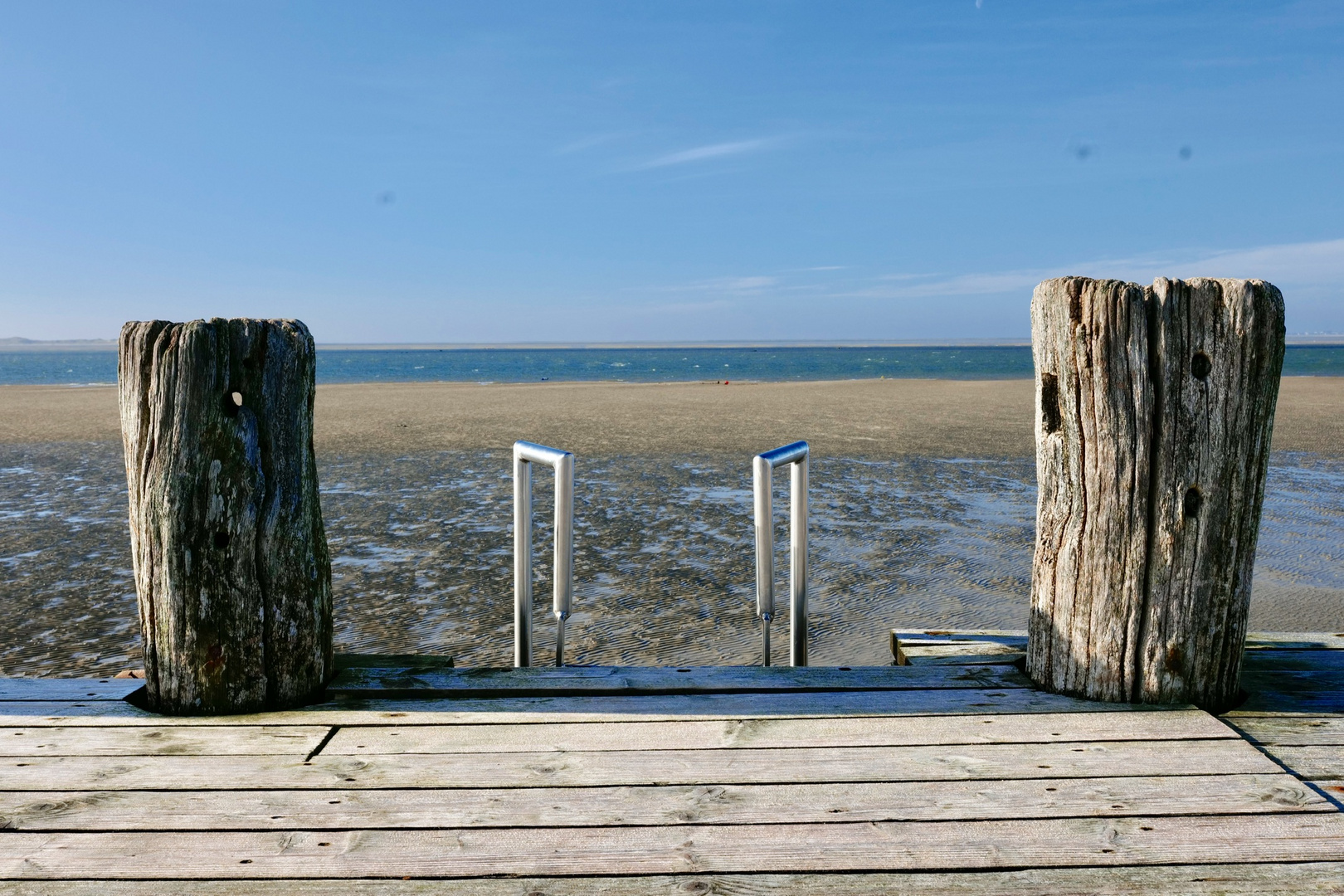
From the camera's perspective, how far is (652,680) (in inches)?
129

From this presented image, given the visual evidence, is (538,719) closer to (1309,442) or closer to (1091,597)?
(1091,597)

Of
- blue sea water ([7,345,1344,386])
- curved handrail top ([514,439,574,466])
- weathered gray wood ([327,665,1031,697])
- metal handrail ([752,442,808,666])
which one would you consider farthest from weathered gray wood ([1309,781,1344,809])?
blue sea water ([7,345,1344,386])

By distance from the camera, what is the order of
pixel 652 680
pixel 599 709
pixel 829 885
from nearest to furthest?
pixel 829 885, pixel 599 709, pixel 652 680

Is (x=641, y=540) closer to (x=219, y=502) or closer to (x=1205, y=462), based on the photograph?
(x=219, y=502)

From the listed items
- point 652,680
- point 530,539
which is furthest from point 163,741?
point 652,680

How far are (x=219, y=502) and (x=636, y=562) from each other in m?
4.38

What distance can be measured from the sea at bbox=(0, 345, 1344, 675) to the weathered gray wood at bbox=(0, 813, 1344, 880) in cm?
276

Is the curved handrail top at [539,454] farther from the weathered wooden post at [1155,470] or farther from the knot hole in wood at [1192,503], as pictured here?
the knot hole in wood at [1192,503]

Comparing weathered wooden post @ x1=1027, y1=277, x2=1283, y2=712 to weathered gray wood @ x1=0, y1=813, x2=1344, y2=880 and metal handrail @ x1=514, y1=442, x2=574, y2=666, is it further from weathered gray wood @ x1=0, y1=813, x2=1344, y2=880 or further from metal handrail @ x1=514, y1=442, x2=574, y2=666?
metal handrail @ x1=514, y1=442, x2=574, y2=666

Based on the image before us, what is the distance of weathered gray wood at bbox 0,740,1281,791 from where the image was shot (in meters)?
2.47

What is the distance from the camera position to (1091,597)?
297 cm

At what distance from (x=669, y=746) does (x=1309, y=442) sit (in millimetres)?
15295

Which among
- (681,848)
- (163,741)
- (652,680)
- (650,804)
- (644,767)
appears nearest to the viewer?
(681,848)

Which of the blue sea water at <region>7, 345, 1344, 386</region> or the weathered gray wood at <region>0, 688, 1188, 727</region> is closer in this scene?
the weathered gray wood at <region>0, 688, 1188, 727</region>
